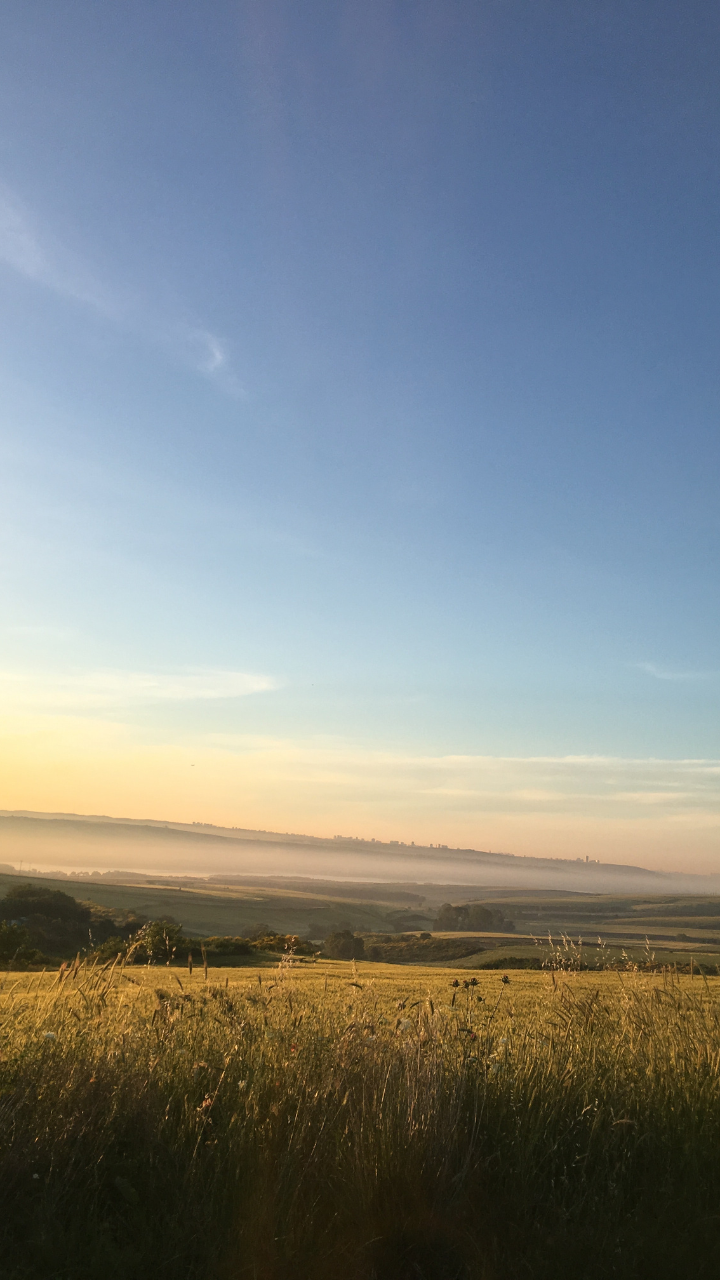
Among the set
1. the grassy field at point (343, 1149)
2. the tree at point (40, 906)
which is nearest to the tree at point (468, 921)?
the tree at point (40, 906)

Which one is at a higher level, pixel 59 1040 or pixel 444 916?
pixel 59 1040

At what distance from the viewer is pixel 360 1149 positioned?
4.95 m

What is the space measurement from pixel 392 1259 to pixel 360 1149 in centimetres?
59

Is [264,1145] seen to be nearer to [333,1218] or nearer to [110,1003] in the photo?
[333,1218]

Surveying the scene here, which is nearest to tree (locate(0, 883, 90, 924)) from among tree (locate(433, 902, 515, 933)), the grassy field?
the grassy field

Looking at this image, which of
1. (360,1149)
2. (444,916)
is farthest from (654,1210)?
(444,916)

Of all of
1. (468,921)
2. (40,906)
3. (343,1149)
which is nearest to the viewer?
(343,1149)

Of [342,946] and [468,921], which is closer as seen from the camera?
[342,946]

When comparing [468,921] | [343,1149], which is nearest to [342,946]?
[343,1149]

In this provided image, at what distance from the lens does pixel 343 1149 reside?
201 inches

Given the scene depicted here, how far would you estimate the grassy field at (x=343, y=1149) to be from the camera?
438cm

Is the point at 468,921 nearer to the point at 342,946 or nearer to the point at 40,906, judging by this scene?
the point at 342,946

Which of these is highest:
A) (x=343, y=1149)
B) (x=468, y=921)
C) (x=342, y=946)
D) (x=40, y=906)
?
(x=343, y=1149)

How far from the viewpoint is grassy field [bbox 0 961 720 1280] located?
438 cm
